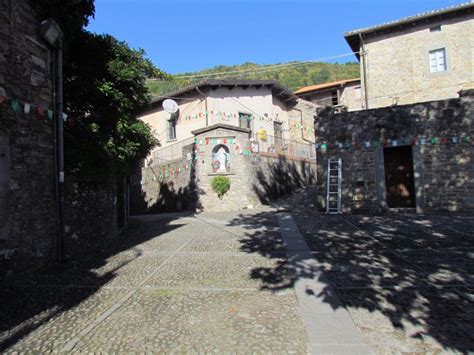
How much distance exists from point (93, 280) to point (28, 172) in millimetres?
2095

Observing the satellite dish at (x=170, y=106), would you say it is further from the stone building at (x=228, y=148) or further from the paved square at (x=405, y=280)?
the paved square at (x=405, y=280)

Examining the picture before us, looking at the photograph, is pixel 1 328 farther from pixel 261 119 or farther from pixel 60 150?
pixel 261 119

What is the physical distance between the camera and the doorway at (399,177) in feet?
35.4

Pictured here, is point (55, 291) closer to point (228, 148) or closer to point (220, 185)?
point (220, 185)

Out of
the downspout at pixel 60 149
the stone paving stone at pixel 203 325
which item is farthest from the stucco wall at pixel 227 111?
the stone paving stone at pixel 203 325

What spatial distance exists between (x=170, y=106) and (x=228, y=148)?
5.76 m

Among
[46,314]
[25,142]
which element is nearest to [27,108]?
[25,142]

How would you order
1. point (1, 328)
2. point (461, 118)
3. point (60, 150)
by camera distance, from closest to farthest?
point (1, 328) < point (60, 150) < point (461, 118)

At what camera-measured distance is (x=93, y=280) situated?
4.63 m

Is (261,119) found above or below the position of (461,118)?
above

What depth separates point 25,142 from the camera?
→ 4996 mm

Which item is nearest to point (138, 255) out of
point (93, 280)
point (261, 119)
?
point (93, 280)

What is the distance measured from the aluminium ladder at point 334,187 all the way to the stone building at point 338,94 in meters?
12.7

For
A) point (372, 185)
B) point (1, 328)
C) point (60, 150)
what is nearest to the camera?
point (1, 328)
